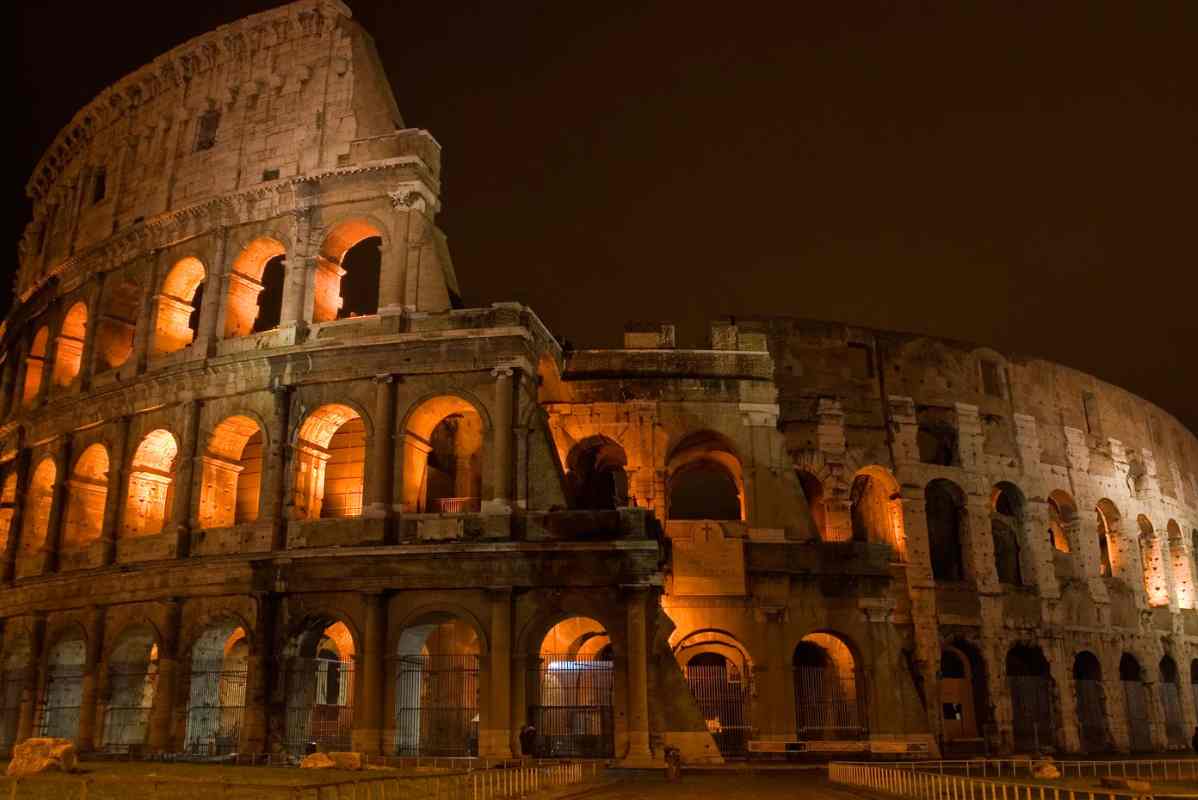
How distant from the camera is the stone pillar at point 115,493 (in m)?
21.1

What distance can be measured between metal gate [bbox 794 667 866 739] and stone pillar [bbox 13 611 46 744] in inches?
623

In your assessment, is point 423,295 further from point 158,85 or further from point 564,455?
point 158,85

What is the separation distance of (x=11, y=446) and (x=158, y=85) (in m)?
9.50

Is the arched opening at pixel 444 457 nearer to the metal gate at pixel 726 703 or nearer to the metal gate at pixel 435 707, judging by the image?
the metal gate at pixel 435 707

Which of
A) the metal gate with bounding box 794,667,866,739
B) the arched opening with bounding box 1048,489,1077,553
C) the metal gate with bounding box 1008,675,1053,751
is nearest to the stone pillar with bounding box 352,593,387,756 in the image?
the metal gate with bounding box 794,667,866,739

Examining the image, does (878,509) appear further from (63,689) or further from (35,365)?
(35,365)

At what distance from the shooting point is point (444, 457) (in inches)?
929

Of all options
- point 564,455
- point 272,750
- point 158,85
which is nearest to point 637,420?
point 564,455

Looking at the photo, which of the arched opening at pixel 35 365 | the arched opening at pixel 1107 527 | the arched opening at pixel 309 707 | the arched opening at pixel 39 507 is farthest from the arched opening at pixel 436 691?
the arched opening at pixel 1107 527

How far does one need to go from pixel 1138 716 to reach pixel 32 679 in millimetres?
28227

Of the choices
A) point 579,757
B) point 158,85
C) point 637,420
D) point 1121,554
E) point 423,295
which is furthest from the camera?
point 1121,554

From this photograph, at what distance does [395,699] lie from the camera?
18000 mm

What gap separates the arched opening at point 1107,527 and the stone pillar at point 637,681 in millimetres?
18748

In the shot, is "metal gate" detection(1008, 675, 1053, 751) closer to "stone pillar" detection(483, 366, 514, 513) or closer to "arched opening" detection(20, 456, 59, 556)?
"stone pillar" detection(483, 366, 514, 513)
